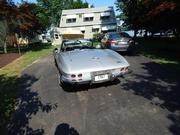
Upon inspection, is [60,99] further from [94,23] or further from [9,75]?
[94,23]

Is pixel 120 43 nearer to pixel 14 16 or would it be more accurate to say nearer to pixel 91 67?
pixel 91 67

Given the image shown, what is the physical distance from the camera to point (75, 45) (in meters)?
9.08

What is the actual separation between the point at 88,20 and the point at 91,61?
4174 cm

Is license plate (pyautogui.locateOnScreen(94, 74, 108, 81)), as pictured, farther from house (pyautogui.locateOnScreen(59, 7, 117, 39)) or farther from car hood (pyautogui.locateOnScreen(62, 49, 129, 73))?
house (pyautogui.locateOnScreen(59, 7, 117, 39))

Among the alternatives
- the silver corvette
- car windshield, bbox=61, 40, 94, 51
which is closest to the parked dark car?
car windshield, bbox=61, 40, 94, 51

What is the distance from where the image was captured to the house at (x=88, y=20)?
152ft

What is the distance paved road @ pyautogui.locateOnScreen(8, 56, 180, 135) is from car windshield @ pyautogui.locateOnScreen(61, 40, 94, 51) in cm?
141

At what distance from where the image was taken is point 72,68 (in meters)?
6.39

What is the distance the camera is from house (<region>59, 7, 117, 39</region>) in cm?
4634

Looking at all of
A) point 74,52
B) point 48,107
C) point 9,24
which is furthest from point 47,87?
point 9,24

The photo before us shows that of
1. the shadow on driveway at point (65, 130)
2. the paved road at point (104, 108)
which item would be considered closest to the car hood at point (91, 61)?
the paved road at point (104, 108)

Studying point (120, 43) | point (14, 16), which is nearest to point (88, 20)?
point (14, 16)

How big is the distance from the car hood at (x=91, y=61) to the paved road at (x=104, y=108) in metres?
0.80

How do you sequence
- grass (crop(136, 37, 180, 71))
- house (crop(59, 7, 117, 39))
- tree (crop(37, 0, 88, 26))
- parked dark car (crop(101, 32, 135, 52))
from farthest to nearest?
1. tree (crop(37, 0, 88, 26))
2. house (crop(59, 7, 117, 39))
3. parked dark car (crop(101, 32, 135, 52))
4. grass (crop(136, 37, 180, 71))
